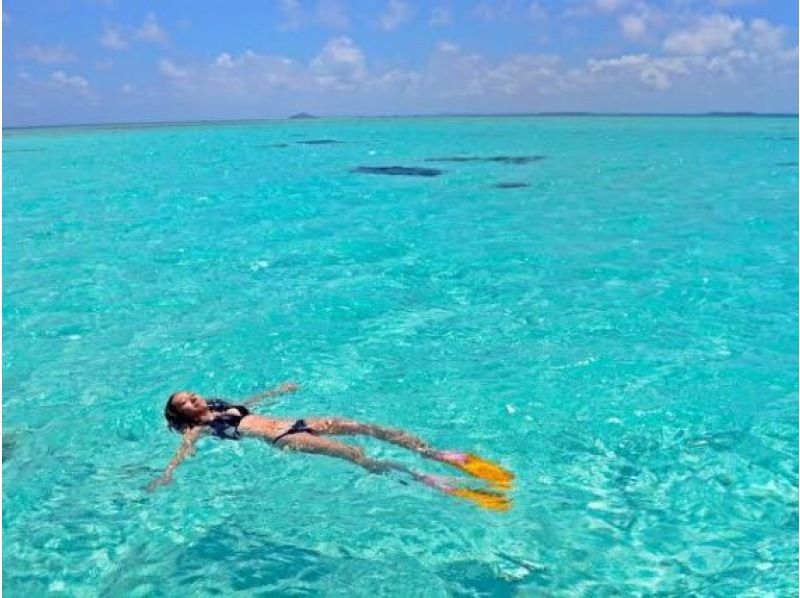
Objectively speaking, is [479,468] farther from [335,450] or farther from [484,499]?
[335,450]

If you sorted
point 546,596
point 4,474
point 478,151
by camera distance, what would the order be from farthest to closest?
point 478,151, point 4,474, point 546,596

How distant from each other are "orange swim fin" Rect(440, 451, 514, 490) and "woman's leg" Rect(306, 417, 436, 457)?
201 mm

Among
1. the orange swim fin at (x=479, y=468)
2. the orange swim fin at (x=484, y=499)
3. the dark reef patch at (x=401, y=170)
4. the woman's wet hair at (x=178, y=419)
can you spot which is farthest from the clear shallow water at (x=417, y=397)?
the dark reef patch at (x=401, y=170)

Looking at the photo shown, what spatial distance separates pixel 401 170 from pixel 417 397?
2904cm

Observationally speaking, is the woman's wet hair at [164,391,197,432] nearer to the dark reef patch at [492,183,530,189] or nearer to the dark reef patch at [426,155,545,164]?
the dark reef patch at [492,183,530,189]

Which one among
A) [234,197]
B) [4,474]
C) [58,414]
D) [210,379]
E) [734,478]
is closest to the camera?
[734,478]

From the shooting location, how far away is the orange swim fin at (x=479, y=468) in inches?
265

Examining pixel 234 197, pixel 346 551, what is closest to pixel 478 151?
pixel 234 197

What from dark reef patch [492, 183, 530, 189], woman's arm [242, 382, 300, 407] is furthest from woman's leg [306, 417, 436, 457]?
dark reef patch [492, 183, 530, 189]

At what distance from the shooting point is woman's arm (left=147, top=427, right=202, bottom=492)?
262 inches

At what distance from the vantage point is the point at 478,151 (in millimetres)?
50312

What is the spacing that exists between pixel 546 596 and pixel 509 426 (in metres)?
2.91

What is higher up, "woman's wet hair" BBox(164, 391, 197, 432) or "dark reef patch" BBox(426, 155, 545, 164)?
"dark reef patch" BBox(426, 155, 545, 164)

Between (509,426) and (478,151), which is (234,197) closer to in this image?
(509,426)
